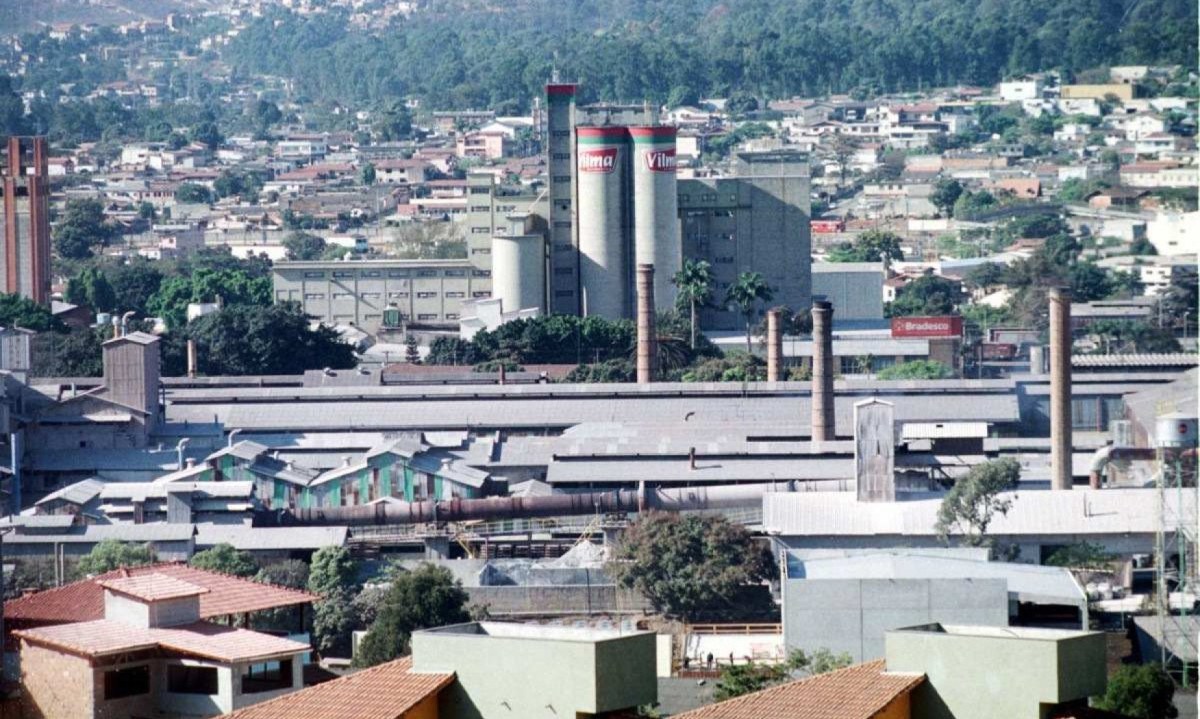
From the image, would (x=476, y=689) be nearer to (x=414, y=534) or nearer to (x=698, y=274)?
(x=414, y=534)

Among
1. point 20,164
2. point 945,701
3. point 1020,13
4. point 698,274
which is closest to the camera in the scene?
point 945,701

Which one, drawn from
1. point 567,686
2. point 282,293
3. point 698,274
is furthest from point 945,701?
point 282,293

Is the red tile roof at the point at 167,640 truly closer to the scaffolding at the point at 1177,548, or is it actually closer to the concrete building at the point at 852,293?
the scaffolding at the point at 1177,548

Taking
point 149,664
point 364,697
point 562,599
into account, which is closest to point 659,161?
point 562,599

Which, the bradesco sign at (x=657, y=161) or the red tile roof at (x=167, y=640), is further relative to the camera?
the bradesco sign at (x=657, y=161)

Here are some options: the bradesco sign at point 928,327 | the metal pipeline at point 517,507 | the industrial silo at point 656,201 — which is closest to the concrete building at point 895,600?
the metal pipeline at point 517,507

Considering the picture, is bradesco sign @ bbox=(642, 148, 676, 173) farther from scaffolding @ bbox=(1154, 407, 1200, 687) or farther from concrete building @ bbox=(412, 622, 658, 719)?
concrete building @ bbox=(412, 622, 658, 719)

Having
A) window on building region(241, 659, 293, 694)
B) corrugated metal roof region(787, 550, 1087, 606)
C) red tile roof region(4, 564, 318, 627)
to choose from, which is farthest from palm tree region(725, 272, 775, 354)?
window on building region(241, 659, 293, 694)
